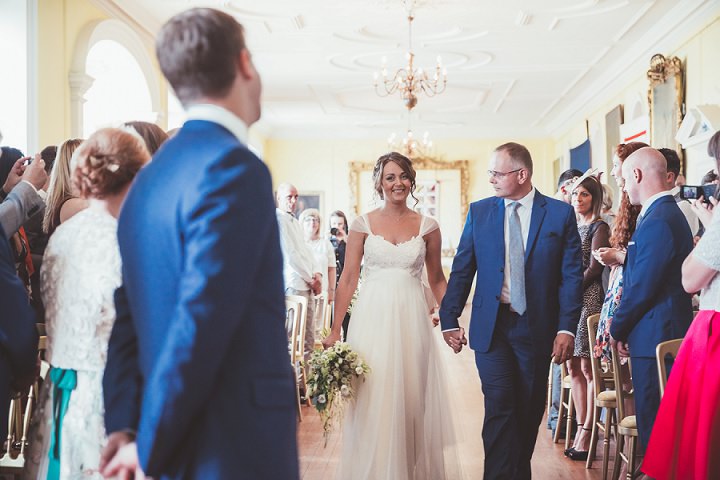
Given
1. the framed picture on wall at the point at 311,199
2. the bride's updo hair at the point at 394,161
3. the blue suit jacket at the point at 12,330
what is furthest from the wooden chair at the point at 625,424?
the framed picture on wall at the point at 311,199

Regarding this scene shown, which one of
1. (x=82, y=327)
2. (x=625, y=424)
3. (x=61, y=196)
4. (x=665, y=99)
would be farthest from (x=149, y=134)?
(x=665, y=99)

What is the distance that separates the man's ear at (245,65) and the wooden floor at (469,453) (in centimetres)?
335

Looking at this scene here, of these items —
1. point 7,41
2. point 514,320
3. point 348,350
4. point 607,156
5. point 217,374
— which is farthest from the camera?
point 607,156

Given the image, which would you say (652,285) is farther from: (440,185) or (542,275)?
(440,185)

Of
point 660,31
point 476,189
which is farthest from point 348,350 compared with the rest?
point 476,189

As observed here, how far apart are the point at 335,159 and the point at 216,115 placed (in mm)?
16576

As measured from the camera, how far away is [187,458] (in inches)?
58.3

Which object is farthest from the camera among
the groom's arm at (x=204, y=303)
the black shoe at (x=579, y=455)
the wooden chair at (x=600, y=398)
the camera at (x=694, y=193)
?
the black shoe at (x=579, y=455)

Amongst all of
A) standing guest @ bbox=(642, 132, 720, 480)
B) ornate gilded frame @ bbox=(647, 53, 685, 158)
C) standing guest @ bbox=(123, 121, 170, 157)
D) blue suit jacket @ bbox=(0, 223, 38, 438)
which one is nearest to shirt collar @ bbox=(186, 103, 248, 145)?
blue suit jacket @ bbox=(0, 223, 38, 438)

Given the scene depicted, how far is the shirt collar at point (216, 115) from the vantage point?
154 centimetres

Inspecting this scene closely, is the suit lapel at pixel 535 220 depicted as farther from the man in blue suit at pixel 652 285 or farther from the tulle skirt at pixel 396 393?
the tulle skirt at pixel 396 393

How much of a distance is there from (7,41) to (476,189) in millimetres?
12862

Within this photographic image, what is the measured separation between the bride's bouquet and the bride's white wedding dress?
10 cm

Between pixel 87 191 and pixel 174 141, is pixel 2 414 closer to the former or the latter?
pixel 87 191
